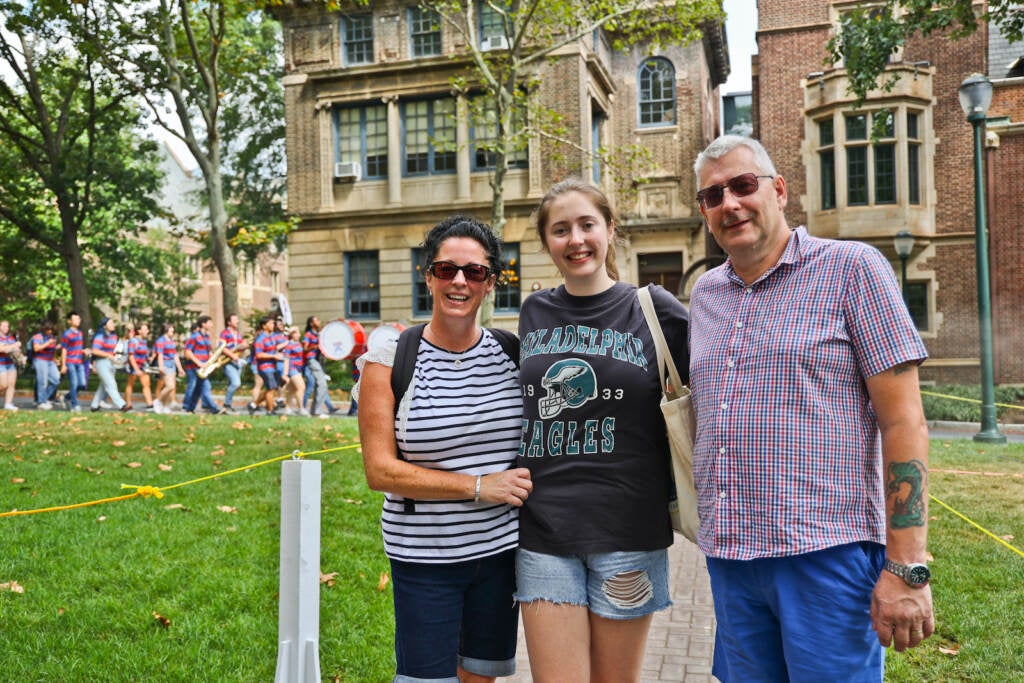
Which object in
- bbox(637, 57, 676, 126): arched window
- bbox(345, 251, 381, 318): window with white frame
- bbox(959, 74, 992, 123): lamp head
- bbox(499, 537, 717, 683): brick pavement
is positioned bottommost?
bbox(499, 537, 717, 683): brick pavement

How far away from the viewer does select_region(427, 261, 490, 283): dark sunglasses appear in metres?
2.87

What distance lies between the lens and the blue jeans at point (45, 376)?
→ 1945 cm

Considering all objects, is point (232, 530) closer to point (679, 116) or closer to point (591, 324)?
point (591, 324)

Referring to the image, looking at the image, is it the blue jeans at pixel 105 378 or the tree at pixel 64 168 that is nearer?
the blue jeans at pixel 105 378

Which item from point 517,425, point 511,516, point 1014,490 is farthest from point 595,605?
point 1014,490

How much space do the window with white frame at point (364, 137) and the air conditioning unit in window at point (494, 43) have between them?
419cm

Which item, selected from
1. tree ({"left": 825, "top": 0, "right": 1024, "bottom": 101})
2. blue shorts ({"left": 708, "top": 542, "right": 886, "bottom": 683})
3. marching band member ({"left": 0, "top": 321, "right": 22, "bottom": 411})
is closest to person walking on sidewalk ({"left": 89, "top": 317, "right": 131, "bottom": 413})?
marching band member ({"left": 0, "top": 321, "right": 22, "bottom": 411})

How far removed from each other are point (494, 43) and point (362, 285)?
30.3 feet

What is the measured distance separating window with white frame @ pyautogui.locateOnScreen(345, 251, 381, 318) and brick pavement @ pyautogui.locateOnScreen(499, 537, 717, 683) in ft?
79.5

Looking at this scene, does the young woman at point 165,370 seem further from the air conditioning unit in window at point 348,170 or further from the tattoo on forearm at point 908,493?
the tattoo on forearm at point 908,493

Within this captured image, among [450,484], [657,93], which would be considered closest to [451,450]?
[450,484]

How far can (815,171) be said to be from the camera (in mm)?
26609

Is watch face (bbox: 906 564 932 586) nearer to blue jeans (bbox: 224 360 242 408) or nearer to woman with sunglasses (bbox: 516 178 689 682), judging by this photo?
woman with sunglasses (bbox: 516 178 689 682)

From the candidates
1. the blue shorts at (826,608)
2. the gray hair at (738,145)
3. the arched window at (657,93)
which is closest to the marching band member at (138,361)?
the arched window at (657,93)
